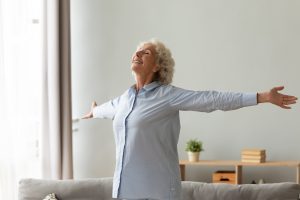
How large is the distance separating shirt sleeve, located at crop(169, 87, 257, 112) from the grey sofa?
90cm

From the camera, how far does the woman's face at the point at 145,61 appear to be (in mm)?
3020

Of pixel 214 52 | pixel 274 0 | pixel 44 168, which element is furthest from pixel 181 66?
pixel 44 168

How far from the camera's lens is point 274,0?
4.64m

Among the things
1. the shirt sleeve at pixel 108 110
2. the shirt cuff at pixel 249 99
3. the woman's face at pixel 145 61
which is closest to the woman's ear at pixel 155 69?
the woman's face at pixel 145 61

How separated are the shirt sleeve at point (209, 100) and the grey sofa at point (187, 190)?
0.90 metres

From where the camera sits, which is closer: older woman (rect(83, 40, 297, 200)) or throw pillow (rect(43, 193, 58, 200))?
older woman (rect(83, 40, 297, 200))

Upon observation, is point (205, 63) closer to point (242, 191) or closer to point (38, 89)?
point (38, 89)

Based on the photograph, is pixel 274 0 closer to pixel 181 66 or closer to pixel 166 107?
pixel 181 66

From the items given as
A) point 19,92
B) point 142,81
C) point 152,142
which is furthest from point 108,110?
point 19,92

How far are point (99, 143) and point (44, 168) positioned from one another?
24.3 inches

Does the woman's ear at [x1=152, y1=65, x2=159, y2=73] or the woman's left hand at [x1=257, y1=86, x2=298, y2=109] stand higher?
the woman's ear at [x1=152, y1=65, x2=159, y2=73]

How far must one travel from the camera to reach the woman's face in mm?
3020

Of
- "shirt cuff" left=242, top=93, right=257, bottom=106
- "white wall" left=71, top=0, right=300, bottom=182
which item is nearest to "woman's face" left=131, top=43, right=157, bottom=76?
"shirt cuff" left=242, top=93, right=257, bottom=106

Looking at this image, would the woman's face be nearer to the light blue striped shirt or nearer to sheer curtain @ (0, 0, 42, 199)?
the light blue striped shirt
